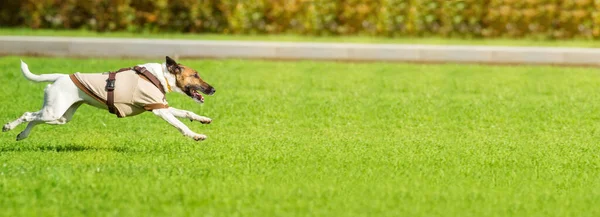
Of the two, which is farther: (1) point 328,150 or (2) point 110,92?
(1) point 328,150

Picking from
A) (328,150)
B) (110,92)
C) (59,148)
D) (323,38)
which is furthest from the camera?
(323,38)

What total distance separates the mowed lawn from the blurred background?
4.13 metres

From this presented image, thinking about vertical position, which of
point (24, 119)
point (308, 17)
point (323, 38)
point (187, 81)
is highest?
point (187, 81)

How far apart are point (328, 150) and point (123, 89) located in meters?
2.00

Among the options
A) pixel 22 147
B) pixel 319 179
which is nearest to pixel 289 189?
pixel 319 179

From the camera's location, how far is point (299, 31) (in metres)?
19.9

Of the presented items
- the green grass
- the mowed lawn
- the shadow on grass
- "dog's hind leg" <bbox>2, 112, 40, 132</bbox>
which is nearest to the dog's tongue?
the mowed lawn

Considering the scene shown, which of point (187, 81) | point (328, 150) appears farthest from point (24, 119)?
point (328, 150)

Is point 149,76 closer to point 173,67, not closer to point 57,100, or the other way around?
point 173,67

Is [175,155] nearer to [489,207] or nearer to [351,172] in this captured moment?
[351,172]

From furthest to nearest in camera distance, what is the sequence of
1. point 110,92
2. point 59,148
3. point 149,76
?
point 59,148 < point 149,76 < point 110,92

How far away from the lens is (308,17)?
19719 millimetres

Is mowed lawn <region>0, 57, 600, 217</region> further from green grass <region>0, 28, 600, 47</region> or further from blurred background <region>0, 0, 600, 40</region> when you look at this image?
blurred background <region>0, 0, 600, 40</region>

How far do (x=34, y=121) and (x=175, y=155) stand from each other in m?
1.19
